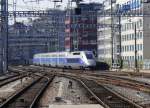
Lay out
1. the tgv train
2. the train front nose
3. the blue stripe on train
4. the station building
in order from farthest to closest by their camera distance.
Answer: the station building < the blue stripe on train < the tgv train < the train front nose

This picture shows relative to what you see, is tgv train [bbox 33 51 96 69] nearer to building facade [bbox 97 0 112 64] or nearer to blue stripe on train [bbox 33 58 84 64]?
blue stripe on train [bbox 33 58 84 64]

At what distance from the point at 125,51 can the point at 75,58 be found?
39373 mm

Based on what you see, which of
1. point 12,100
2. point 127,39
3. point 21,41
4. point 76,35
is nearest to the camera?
point 12,100

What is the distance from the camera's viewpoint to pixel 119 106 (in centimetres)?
2084

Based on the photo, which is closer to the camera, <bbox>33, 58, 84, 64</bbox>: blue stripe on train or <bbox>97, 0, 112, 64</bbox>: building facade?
<bbox>33, 58, 84, 64</bbox>: blue stripe on train

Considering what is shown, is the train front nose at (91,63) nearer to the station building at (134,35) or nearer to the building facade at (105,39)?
the station building at (134,35)

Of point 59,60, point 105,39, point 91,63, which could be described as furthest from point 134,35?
point 91,63

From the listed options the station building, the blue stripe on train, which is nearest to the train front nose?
the blue stripe on train

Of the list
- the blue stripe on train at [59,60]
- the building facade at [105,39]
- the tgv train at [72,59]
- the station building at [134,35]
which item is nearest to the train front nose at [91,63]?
the tgv train at [72,59]

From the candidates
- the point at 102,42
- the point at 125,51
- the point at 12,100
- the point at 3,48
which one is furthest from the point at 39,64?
the point at 12,100

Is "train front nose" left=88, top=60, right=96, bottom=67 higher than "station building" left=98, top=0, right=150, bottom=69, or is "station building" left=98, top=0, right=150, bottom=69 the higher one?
"station building" left=98, top=0, right=150, bottom=69

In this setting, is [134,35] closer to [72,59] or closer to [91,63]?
[72,59]

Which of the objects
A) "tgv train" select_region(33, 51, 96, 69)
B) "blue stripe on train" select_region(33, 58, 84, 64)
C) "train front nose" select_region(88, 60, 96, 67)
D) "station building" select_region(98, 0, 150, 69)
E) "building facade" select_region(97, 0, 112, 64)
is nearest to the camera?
"train front nose" select_region(88, 60, 96, 67)

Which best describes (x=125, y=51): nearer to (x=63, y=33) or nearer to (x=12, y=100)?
(x=63, y=33)
